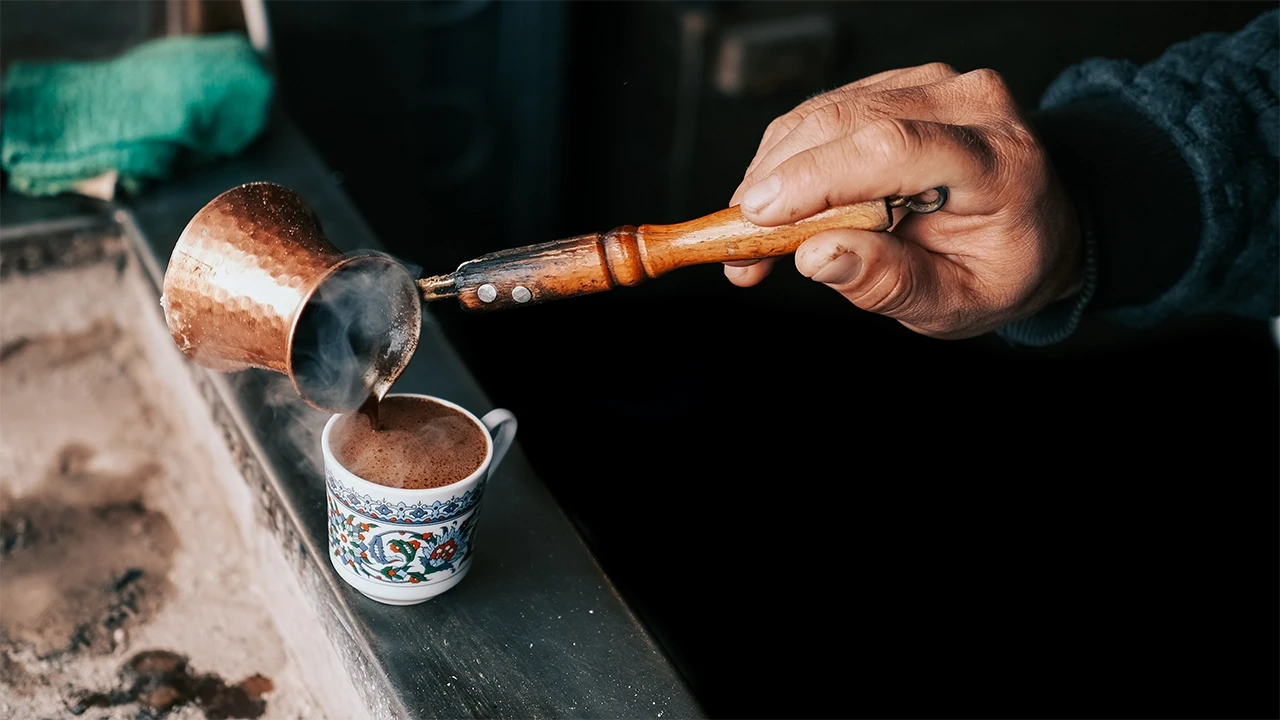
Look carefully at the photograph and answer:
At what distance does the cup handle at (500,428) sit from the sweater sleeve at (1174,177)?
2.62ft

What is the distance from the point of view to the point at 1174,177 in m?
1.63

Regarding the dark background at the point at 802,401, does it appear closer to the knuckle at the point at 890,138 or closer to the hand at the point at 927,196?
the hand at the point at 927,196

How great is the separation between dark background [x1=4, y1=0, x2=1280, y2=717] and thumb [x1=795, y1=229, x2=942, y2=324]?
1.28 metres

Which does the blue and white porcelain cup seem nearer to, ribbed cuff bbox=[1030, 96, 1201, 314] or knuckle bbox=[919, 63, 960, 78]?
knuckle bbox=[919, 63, 960, 78]

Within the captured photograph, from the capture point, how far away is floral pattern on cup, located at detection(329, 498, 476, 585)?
1.21m

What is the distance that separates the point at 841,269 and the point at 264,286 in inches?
24.0

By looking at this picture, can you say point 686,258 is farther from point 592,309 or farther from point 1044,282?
point 592,309

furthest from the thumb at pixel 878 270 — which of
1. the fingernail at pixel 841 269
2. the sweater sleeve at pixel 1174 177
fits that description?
the sweater sleeve at pixel 1174 177

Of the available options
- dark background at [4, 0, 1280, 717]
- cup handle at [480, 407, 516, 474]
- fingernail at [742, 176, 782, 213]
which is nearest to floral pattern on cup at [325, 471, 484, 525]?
cup handle at [480, 407, 516, 474]

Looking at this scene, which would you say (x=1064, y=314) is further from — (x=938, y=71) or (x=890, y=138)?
(x=890, y=138)

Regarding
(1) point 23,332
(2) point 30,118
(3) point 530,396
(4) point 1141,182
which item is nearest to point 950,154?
(4) point 1141,182

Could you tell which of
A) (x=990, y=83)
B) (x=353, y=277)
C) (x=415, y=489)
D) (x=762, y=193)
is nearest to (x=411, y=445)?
(x=415, y=489)

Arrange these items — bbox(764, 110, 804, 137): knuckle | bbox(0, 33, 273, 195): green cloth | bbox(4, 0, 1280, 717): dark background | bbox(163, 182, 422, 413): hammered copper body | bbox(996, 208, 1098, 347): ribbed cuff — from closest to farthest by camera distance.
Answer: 1. bbox(163, 182, 422, 413): hammered copper body
2. bbox(764, 110, 804, 137): knuckle
3. bbox(996, 208, 1098, 347): ribbed cuff
4. bbox(0, 33, 273, 195): green cloth
5. bbox(4, 0, 1280, 717): dark background

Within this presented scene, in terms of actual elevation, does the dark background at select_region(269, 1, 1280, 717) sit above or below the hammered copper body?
below
